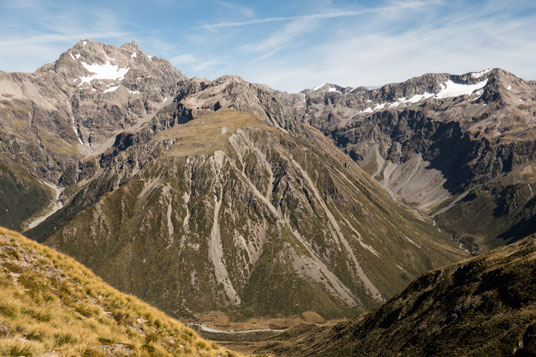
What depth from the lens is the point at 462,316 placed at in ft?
241

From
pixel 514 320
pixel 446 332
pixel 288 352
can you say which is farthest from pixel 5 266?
pixel 288 352

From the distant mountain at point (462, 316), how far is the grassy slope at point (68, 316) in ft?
158

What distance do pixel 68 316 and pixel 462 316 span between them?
257 ft

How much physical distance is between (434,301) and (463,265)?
17.5m

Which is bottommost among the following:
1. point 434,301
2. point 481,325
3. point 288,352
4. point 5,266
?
point 288,352

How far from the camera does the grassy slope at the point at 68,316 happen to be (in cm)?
1795

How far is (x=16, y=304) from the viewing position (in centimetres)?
2000

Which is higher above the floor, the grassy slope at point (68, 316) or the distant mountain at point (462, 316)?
the grassy slope at point (68, 316)

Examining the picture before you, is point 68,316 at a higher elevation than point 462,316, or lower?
higher

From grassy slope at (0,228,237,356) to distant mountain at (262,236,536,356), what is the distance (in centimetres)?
4813

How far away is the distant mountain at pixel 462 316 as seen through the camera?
5569 centimetres

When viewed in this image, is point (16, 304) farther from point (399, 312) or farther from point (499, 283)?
point (399, 312)

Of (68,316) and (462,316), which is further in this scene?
(462,316)

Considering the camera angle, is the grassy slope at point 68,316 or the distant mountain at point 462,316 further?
the distant mountain at point 462,316
